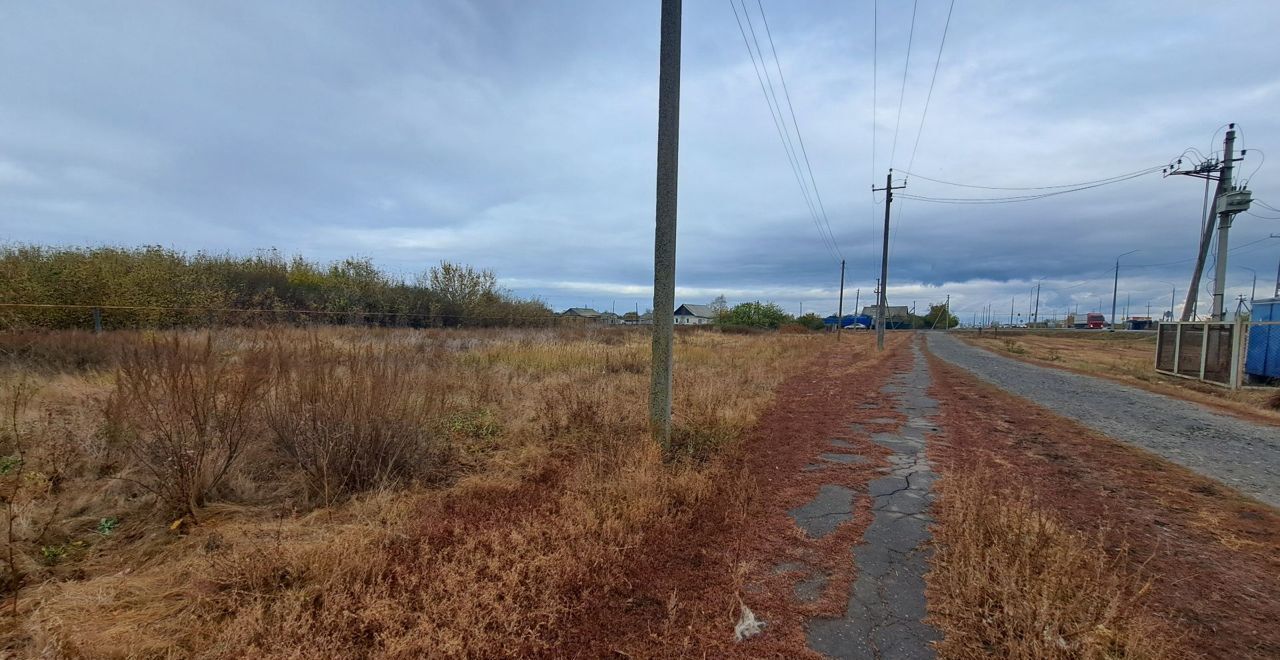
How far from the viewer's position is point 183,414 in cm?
343

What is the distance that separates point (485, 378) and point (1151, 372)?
72.1 ft

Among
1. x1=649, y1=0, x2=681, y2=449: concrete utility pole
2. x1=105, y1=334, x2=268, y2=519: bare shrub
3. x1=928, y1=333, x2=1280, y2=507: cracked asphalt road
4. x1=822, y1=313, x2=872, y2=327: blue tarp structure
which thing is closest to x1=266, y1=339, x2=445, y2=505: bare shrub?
x1=105, y1=334, x2=268, y2=519: bare shrub

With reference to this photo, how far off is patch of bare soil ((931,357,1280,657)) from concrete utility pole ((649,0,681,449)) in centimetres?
302

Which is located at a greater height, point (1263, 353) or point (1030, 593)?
point (1263, 353)

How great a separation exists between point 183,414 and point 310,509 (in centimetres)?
117

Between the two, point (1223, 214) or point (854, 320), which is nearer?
point (1223, 214)

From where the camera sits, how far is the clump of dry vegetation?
2035mm

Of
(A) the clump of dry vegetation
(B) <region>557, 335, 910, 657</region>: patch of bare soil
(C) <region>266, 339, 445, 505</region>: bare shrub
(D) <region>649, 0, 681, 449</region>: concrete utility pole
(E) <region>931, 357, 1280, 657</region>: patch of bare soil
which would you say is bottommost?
(B) <region>557, 335, 910, 657</region>: patch of bare soil

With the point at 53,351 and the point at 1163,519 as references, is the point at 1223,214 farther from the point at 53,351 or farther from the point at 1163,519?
the point at 53,351

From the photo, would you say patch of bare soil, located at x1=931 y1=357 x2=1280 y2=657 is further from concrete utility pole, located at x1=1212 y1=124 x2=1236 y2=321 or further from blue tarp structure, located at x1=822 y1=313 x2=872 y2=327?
blue tarp structure, located at x1=822 y1=313 x2=872 y2=327

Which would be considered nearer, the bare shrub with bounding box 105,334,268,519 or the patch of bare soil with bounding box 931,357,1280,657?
the patch of bare soil with bounding box 931,357,1280,657

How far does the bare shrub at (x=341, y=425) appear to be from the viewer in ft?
12.5

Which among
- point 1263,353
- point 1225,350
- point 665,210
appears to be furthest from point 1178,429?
point 1263,353

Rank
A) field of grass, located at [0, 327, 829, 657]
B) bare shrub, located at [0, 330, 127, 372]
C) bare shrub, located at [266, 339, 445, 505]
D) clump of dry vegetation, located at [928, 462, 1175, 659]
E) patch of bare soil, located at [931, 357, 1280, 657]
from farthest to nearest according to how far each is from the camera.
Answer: bare shrub, located at [0, 330, 127, 372]
bare shrub, located at [266, 339, 445, 505]
patch of bare soil, located at [931, 357, 1280, 657]
field of grass, located at [0, 327, 829, 657]
clump of dry vegetation, located at [928, 462, 1175, 659]
